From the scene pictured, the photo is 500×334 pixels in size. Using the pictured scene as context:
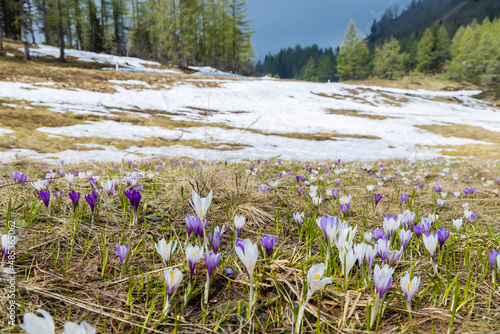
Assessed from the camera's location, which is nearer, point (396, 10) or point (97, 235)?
point (97, 235)

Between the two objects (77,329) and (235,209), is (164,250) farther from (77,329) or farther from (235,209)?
(235,209)

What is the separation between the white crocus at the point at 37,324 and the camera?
0.59 m

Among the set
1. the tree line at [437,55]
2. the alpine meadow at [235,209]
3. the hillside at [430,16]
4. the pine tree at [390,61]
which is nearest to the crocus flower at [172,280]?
the alpine meadow at [235,209]

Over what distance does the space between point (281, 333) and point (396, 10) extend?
782ft

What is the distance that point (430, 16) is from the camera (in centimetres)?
14325

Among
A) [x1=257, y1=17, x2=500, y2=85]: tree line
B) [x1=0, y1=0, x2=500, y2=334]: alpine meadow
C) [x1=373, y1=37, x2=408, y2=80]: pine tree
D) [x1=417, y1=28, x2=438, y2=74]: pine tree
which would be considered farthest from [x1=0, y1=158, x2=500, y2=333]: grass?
[x1=417, y1=28, x2=438, y2=74]: pine tree

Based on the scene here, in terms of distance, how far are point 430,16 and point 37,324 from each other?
7620 inches

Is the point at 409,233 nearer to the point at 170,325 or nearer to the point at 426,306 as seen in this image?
the point at 426,306

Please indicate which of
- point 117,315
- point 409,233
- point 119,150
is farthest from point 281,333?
point 119,150

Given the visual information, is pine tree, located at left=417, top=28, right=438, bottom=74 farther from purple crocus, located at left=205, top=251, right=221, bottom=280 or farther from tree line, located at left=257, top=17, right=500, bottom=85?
purple crocus, located at left=205, top=251, right=221, bottom=280

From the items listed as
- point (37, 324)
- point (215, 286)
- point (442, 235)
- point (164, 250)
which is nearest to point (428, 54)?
point (442, 235)

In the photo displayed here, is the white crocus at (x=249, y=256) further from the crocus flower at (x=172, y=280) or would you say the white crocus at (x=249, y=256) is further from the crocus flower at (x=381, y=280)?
the crocus flower at (x=381, y=280)

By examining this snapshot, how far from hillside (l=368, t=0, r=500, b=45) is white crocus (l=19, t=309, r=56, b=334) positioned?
109 m

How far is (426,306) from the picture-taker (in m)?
1.12
